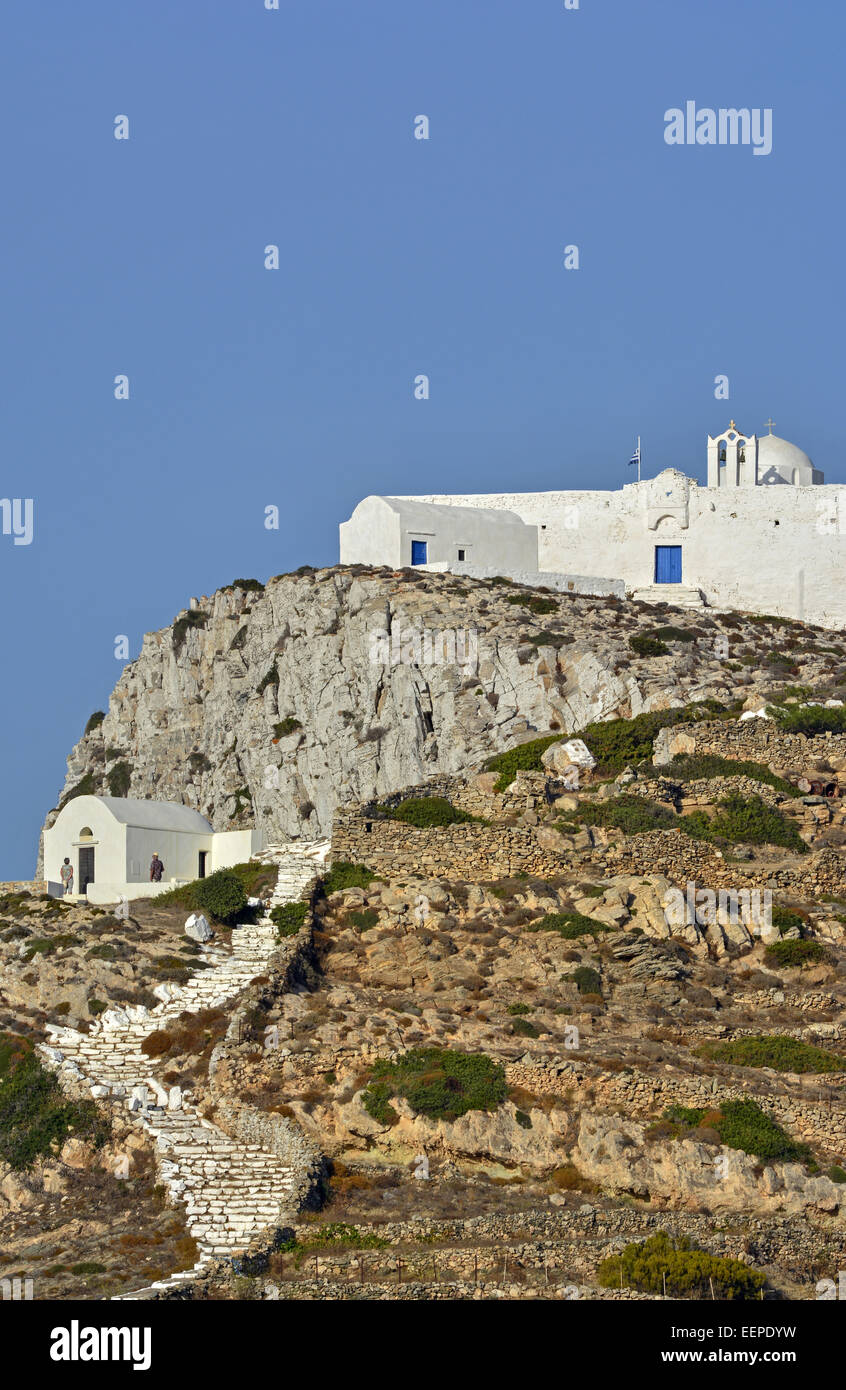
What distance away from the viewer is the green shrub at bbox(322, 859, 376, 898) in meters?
38.6

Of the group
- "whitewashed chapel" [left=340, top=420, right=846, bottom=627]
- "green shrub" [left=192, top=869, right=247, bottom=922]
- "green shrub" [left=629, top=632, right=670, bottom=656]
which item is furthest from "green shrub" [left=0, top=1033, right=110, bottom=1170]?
"whitewashed chapel" [left=340, top=420, right=846, bottom=627]

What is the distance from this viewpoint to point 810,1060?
3145 centimetres

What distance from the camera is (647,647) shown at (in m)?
57.2

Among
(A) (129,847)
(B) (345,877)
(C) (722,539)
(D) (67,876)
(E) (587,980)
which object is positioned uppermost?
(C) (722,539)

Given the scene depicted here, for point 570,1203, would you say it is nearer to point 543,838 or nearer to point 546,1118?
point 546,1118

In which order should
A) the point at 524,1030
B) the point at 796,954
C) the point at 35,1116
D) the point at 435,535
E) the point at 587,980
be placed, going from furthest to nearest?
the point at 435,535, the point at 796,954, the point at 587,980, the point at 524,1030, the point at 35,1116

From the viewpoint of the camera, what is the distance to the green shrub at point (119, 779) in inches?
2650

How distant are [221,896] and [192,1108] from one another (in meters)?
8.16

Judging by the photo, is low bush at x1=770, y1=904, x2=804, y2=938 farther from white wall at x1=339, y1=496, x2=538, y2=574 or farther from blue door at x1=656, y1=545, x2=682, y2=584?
blue door at x1=656, y1=545, x2=682, y2=584

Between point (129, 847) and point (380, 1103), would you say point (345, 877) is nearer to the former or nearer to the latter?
point (129, 847)

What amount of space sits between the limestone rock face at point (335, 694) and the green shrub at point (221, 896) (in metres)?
14.4

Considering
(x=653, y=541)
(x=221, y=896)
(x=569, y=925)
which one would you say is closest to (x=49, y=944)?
(x=221, y=896)

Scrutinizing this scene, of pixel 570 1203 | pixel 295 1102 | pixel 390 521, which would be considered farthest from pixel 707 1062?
pixel 390 521
